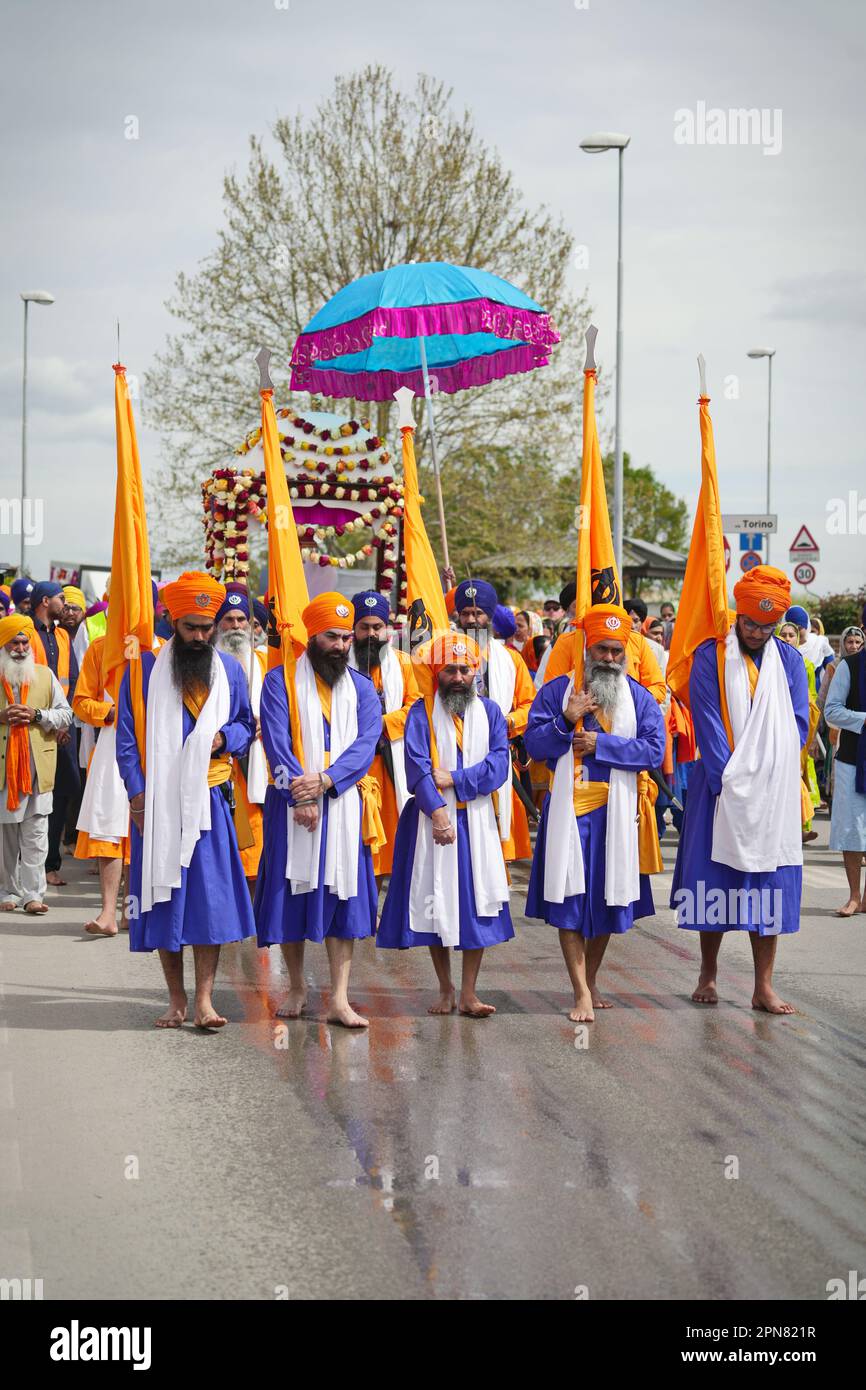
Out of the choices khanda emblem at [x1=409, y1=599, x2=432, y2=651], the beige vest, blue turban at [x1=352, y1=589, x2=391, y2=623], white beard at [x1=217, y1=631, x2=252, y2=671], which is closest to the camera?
khanda emblem at [x1=409, y1=599, x2=432, y2=651]

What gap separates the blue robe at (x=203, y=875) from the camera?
7160 millimetres

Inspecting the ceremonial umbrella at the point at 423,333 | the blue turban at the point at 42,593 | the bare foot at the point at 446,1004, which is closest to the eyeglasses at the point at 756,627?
the bare foot at the point at 446,1004

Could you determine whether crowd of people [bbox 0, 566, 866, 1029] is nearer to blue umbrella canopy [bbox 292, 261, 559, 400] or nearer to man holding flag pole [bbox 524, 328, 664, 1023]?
man holding flag pole [bbox 524, 328, 664, 1023]

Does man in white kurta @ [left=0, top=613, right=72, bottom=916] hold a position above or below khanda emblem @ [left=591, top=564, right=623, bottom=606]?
below

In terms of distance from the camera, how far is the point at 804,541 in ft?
80.3

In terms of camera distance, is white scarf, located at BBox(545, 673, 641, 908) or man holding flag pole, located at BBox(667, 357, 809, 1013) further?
man holding flag pole, located at BBox(667, 357, 809, 1013)

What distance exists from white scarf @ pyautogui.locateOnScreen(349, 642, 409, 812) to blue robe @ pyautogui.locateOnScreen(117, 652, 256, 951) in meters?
2.32

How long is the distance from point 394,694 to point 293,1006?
3.04 m

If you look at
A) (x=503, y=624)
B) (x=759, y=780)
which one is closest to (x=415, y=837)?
(x=759, y=780)

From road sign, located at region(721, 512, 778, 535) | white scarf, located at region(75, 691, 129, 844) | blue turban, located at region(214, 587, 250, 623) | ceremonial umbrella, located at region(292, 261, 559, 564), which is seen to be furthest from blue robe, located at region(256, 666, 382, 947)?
road sign, located at region(721, 512, 778, 535)

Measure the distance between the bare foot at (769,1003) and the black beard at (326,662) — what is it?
2513mm

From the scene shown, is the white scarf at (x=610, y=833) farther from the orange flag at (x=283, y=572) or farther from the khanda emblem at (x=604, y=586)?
the orange flag at (x=283, y=572)

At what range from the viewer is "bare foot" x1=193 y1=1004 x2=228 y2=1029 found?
285 inches

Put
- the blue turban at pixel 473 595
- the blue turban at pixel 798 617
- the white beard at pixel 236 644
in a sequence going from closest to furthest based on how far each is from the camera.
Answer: the blue turban at pixel 473 595 < the white beard at pixel 236 644 < the blue turban at pixel 798 617
